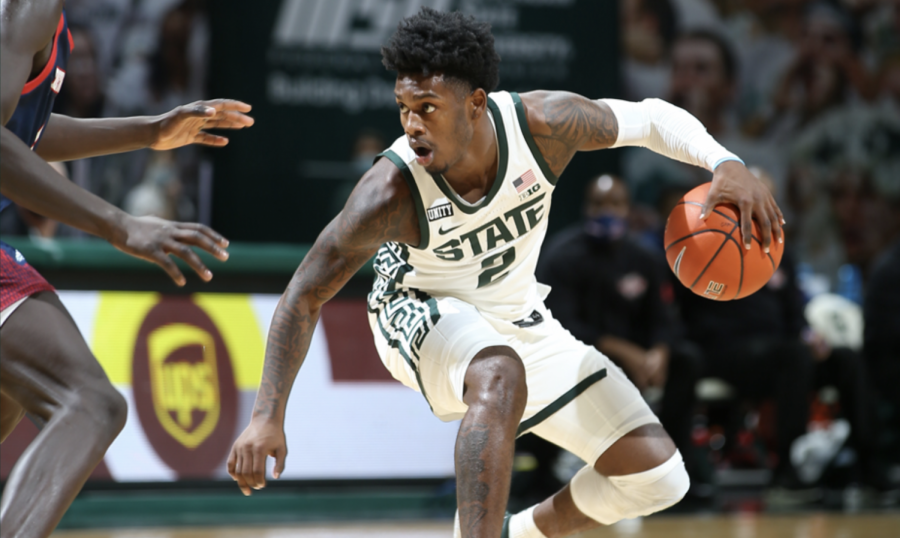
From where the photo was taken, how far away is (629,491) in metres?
3.49

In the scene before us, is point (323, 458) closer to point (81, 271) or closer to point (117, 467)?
point (117, 467)

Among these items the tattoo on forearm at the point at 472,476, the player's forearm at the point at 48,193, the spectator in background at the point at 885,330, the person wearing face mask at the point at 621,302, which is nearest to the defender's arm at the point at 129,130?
the player's forearm at the point at 48,193

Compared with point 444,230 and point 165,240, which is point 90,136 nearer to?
point 165,240

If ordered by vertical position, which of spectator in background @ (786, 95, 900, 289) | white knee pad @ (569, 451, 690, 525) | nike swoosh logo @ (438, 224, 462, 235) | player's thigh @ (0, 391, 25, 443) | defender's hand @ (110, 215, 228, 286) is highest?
spectator in background @ (786, 95, 900, 289)

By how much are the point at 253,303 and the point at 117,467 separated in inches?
46.0

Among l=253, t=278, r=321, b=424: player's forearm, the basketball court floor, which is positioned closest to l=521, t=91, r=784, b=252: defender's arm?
l=253, t=278, r=321, b=424: player's forearm

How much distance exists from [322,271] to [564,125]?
97 cm

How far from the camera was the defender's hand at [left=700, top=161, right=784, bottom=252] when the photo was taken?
10.3ft

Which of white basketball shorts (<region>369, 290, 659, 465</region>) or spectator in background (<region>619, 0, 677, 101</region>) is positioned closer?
white basketball shorts (<region>369, 290, 659, 465</region>)

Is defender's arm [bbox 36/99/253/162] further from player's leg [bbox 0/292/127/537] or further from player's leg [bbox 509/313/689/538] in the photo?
player's leg [bbox 509/313/689/538]

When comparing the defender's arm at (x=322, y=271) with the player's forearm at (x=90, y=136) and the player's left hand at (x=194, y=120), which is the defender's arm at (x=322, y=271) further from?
the player's forearm at (x=90, y=136)

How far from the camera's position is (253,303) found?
19.1 ft

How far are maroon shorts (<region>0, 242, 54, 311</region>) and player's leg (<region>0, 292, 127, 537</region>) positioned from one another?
3cm

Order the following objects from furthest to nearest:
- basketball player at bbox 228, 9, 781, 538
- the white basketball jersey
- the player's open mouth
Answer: the white basketball jersey
the player's open mouth
basketball player at bbox 228, 9, 781, 538
